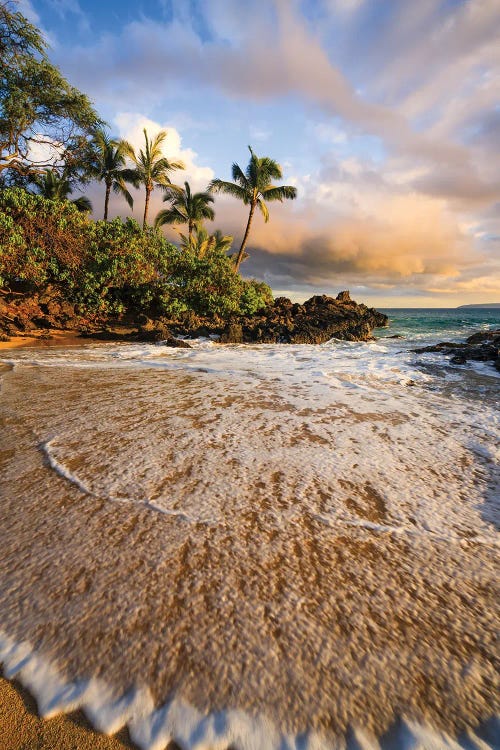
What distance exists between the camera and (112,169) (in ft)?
72.2

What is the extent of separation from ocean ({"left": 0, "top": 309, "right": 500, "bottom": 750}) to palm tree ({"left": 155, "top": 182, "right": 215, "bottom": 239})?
25.4 m

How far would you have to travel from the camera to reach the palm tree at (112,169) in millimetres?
20703

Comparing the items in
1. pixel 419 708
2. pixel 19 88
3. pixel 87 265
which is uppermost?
pixel 19 88

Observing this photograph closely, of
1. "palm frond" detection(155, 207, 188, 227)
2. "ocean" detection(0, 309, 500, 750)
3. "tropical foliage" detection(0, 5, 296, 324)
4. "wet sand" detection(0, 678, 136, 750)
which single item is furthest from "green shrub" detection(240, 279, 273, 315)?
"wet sand" detection(0, 678, 136, 750)

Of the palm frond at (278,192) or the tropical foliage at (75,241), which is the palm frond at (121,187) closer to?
the tropical foliage at (75,241)

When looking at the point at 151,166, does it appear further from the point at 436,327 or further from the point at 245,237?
the point at 436,327

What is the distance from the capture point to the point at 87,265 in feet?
44.7

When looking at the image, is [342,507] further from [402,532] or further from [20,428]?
[20,428]

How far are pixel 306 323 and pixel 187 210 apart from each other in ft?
45.6

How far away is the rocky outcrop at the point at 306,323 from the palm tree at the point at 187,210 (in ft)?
31.2

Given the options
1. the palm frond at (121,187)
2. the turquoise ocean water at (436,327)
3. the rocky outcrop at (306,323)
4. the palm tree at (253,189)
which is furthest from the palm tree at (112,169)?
the turquoise ocean water at (436,327)

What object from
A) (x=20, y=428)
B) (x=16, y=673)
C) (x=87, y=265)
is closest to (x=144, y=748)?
(x=16, y=673)

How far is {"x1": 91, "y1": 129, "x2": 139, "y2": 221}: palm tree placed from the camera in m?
20.7

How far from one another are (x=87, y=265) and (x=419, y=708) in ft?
50.9
